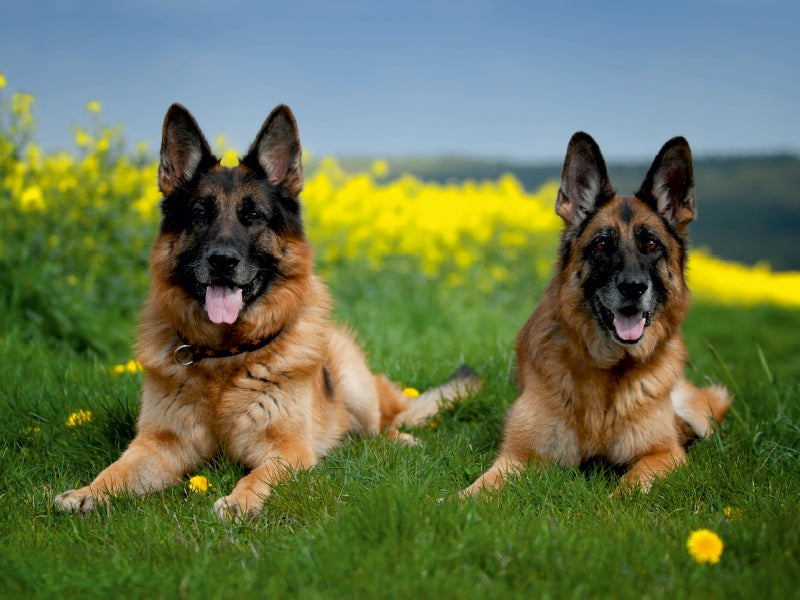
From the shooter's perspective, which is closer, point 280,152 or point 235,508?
point 235,508

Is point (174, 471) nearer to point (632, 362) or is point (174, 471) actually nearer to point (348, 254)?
point (632, 362)

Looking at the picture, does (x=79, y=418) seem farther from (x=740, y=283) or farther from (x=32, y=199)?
(x=740, y=283)

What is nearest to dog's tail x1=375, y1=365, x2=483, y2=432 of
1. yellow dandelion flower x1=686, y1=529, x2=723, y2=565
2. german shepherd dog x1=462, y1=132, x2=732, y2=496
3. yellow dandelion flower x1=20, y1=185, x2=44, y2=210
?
german shepherd dog x1=462, y1=132, x2=732, y2=496

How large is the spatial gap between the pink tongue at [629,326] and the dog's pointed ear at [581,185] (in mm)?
611

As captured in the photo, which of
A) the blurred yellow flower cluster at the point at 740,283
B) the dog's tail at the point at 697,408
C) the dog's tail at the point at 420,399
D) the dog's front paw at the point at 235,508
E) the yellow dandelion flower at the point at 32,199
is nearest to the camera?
the dog's front paw at the point at 235,508

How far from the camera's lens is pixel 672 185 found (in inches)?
163

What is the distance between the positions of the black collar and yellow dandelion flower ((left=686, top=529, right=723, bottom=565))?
2332mm

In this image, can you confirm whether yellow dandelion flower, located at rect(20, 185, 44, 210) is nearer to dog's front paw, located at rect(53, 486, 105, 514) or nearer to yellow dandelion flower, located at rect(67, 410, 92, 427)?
yellow dandelion flower, located at rect(67, 410, 92, 427)

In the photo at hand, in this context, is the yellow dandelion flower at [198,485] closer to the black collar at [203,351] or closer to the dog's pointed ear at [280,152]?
the black collar at [203,351]

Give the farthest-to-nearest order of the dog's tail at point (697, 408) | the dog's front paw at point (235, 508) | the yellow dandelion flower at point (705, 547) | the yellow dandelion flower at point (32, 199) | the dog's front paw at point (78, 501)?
the yellow dandelion flower at point (32, 199)
the dog's tail at point (697, 408)
the dog's front paw at point (78, 501)
the dog's front paw at point (235, 508)
the yellow dandelion flower at point (705, 547)

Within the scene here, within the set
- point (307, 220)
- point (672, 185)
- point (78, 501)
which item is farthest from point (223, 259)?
point (307, 220)

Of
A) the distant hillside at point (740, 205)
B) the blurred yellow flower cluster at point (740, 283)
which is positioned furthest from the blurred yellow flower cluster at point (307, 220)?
the distant hillside at point (740, 205)

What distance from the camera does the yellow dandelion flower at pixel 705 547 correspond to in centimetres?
290

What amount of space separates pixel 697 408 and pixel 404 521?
249 cm
